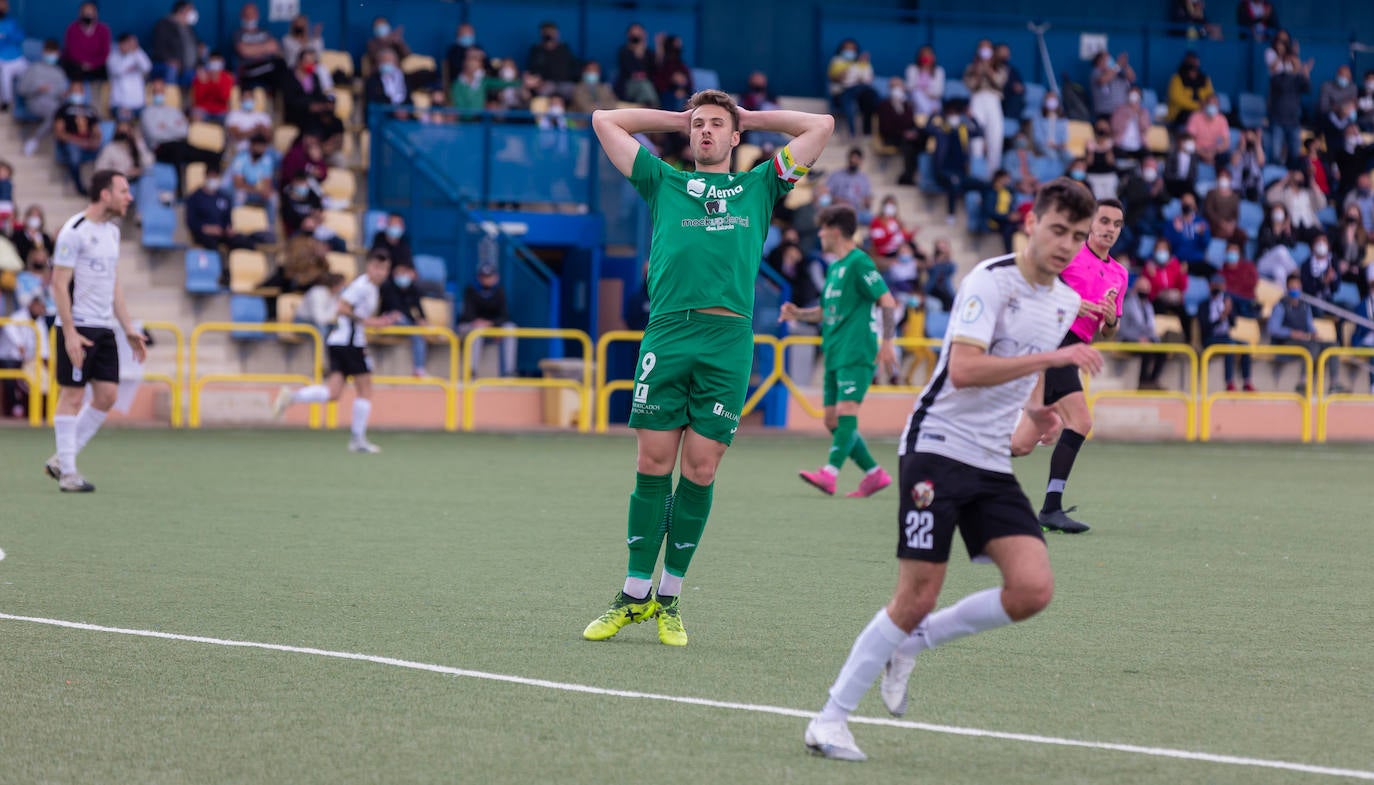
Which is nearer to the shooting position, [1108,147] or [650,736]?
[650,736]

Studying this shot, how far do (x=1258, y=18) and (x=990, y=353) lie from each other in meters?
29.8

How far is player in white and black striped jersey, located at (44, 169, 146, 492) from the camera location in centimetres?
1198

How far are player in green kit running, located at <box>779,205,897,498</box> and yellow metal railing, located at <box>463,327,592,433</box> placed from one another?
777 centimetres

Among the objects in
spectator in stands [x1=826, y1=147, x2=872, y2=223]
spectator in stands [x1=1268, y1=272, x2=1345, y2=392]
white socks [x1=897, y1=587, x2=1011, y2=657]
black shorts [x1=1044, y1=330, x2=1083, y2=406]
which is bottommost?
spectator in stands [x1=1268, y1=272, x2=1345, y2=392]

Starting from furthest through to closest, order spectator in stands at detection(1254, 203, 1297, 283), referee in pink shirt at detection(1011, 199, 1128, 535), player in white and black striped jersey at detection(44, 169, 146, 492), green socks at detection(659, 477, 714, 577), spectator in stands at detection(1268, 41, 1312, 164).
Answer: spectator in stands at detection(1268, 41, 1312, 164)
spectator in stands at detection(1254, 203, 1297, 283)
player in white and black striped jersey at detection(44, 169, 146, 492)
referee in pink shirt at detection(1011, 199, 1128, 535)
green socks at detection(659, 477, 714, 577)

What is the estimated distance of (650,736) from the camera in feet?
16.8

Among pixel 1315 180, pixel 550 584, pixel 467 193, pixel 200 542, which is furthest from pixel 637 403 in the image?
pixel 1315 180

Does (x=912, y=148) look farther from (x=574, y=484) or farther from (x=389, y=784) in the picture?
(x=389, y=784)

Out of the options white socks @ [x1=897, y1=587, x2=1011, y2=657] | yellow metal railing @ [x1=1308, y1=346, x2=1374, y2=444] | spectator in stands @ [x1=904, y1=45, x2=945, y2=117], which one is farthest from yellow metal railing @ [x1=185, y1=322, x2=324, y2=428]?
white socks @ [x1=897, y1=587, x2=1011, y2=657]

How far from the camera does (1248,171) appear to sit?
28.7m

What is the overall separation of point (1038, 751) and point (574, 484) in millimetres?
9702

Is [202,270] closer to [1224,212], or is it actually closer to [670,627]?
[1224,212]

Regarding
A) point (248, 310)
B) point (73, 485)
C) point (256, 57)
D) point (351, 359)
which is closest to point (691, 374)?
point (73, 485)

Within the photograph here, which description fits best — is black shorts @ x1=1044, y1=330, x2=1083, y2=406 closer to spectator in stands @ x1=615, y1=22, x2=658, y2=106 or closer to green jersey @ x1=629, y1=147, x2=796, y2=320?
green jersey @ x1=629, y1=147, x2=796, y2=320
